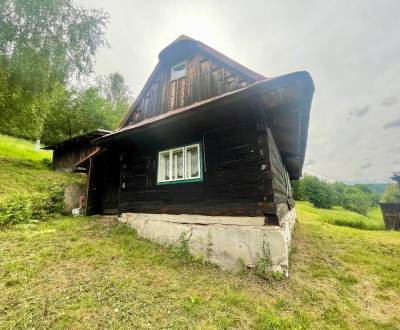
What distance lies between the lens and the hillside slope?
3371 mm

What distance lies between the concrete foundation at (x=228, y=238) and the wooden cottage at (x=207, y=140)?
6cm

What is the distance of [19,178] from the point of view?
11.1 metres

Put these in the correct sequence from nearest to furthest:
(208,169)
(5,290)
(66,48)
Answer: (5,290) → (208,169) → (66,48)

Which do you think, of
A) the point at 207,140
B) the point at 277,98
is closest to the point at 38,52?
the point at 207,140

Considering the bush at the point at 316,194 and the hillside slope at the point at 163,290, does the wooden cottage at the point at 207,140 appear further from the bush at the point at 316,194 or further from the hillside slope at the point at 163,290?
the bush at the point at 316,194

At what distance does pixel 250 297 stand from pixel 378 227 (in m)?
21.1

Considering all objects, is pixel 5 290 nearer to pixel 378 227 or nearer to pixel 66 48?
pixel 66 48

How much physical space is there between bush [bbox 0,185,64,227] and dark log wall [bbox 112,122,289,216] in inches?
177

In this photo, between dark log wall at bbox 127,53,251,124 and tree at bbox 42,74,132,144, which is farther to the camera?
tree at bbox 42,74,132,144

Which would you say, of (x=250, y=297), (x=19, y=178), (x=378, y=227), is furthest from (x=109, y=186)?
(x=378, y=227)

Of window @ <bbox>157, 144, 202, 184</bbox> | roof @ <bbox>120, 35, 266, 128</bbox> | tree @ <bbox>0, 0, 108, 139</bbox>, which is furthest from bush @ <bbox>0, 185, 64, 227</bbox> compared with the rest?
tree @ <bbox>0, 0, 108, 139</bbox>

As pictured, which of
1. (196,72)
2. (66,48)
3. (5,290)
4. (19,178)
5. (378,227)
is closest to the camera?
(5,290)

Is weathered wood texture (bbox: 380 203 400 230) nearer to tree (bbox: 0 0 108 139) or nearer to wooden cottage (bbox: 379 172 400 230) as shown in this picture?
wooden cottage (bbox: 379 172 400 230)

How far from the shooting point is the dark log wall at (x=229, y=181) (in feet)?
17.2
